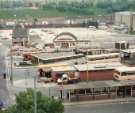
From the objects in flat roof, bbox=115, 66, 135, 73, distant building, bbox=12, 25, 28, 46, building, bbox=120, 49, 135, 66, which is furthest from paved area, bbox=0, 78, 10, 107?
distant building, bbox=12, 25, 28, 46

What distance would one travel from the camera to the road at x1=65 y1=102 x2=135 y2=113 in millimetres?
9703

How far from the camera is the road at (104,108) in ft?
31.8

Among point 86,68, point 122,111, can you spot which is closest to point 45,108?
point 122,111

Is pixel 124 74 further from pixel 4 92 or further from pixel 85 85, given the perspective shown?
pixel 4 92

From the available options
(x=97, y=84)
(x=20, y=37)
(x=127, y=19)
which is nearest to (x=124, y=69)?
(x=97, y=84)

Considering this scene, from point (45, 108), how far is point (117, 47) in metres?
12.0

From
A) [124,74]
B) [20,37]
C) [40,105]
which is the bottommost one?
[20,37]

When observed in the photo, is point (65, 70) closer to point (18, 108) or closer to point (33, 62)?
point (33, 62)

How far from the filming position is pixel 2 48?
20.3m

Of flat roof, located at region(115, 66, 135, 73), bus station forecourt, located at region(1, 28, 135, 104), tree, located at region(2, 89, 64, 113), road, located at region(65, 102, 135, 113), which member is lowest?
road, located at region(65, 102, 135, 113)

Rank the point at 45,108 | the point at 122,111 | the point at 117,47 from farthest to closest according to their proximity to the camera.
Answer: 1. the point at 117,47
2. the point at 122,111
3. the point at 45,108

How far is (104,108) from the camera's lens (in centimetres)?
996

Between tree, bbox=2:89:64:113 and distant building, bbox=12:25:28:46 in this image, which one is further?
distant building, bbox=12:25:28:46

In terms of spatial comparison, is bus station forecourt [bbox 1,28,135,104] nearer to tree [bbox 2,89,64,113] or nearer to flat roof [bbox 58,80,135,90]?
flat roof [bbox 58,80,135,90]
